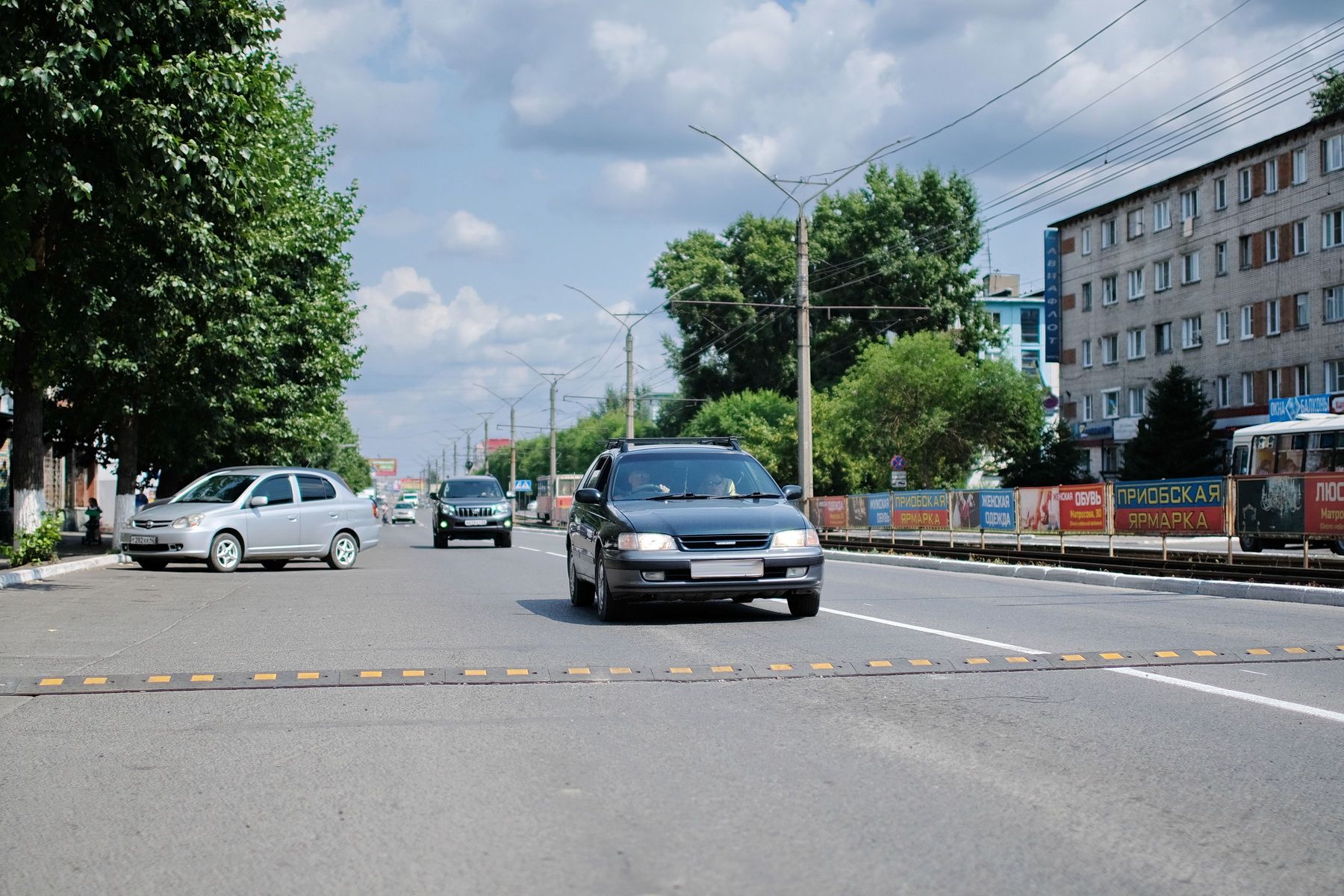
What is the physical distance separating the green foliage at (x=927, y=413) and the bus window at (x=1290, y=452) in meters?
24.4

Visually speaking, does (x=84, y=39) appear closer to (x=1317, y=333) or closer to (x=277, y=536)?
(x=277, y=536)

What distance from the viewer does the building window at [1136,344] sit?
59281 mm

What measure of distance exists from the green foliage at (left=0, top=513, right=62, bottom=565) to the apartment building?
133 feet

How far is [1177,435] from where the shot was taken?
49750 millimetres

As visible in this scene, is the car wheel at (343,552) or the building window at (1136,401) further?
the building window at (1136,401)

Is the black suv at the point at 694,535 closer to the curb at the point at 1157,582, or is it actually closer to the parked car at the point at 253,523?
the curb at the point at 1157,582

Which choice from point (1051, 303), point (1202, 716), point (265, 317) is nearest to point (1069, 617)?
point (1202, 716)

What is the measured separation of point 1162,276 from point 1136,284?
174 cm

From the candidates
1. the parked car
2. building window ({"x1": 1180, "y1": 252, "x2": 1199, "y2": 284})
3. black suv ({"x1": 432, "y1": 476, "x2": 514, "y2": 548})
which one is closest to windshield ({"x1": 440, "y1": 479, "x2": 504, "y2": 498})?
black suv ({"x1": 432, "y1": 476, "x2": 514, "y2": 548})

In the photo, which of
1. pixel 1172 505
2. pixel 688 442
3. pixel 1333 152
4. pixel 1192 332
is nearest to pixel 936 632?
pixel 688 442

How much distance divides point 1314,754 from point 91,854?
484 cm

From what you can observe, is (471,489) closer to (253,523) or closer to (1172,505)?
(253,523)

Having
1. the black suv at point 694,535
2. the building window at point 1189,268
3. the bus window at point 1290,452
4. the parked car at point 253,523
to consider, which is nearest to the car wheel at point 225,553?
the parked car at point 253,523

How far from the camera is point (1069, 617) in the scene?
12539 millimetres
